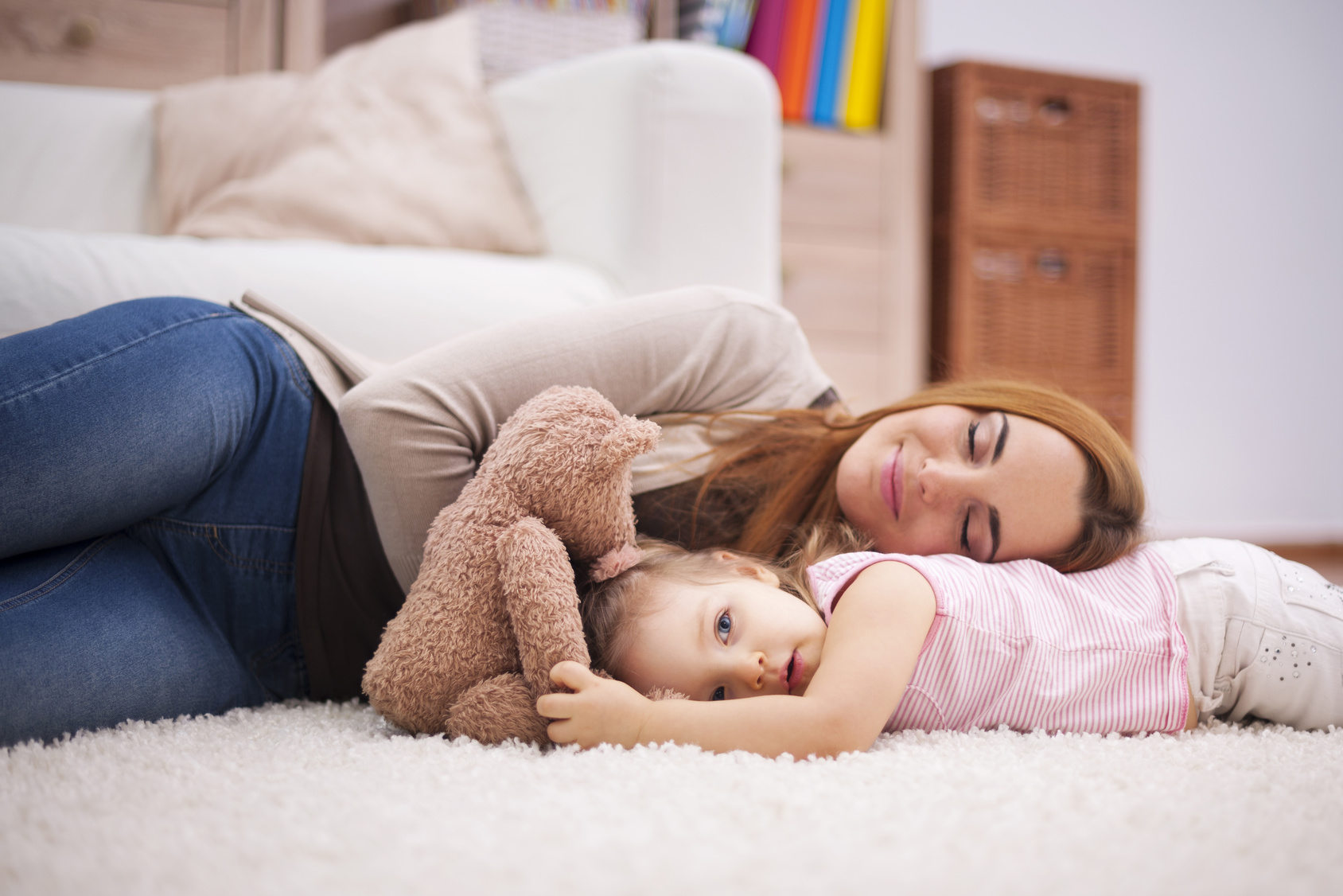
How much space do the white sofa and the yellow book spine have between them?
80 cm

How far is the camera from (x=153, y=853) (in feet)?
1.45

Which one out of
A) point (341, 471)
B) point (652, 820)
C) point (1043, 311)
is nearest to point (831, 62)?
point (1043, 311)

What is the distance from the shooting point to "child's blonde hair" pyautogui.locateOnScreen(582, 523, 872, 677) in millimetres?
707

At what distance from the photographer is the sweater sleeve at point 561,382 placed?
80 centimetres

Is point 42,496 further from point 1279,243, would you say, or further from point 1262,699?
point 1279,243

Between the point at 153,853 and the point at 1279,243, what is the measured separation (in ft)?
11.0

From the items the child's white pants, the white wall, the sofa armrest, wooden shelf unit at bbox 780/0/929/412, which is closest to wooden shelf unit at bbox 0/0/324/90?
the sofa armrest

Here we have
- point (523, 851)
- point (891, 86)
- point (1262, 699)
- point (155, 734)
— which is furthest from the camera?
point (891, 86)

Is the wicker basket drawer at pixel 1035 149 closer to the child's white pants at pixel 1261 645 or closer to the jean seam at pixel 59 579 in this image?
the child's white pants at pixel 1261 645

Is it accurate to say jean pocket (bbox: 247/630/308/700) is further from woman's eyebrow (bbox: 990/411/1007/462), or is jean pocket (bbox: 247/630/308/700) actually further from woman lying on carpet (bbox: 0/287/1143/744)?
woman's eyebrow (bbox: 990/411/1007/462)

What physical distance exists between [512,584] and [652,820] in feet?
0.77

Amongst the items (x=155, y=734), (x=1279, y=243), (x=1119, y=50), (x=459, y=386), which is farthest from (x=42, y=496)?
(x=1279, y=243)

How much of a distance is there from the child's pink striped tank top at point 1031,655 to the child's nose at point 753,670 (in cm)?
8

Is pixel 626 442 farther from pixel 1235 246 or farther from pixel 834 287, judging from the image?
pixel 1235 246
